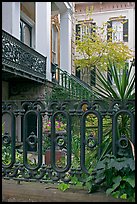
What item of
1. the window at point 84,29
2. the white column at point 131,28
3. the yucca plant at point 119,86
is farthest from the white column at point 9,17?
the white column at point 131,28

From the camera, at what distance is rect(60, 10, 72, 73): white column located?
12.6m

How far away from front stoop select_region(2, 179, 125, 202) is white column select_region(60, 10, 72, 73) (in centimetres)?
1058

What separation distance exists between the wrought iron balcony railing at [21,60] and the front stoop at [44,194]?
4.62m

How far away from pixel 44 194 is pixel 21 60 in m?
5.92

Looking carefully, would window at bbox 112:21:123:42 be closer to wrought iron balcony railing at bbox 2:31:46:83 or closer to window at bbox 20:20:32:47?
window at bbox 20:20:32:47

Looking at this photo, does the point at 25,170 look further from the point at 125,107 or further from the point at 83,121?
the point at 125,107

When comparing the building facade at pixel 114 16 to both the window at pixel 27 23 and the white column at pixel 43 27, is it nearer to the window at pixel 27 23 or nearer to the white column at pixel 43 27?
the window at pixel 27 23

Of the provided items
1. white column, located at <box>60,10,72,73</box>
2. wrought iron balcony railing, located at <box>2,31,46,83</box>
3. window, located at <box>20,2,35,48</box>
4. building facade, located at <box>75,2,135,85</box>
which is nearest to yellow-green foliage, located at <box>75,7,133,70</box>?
white column, located at <box>60,10,72,73</box>

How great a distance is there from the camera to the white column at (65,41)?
12602 millimetres

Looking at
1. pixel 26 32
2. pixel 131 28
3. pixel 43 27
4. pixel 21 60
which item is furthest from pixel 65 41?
pixel 131 28

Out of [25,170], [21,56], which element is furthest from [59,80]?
[25,170]

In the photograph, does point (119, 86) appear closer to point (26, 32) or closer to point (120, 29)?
point (26, 32)

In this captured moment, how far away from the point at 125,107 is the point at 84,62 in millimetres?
13226

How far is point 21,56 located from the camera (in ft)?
25.7
